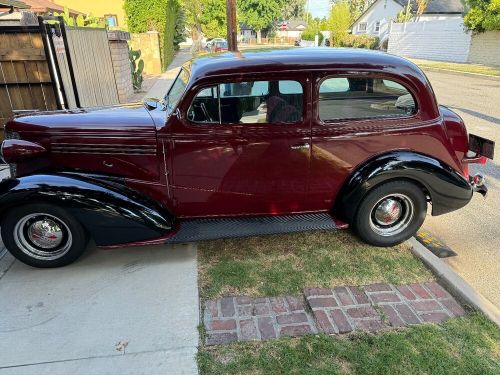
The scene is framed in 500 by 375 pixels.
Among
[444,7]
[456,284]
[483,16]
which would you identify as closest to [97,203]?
[456,284]

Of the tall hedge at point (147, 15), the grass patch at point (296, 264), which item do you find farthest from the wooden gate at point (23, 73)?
the tall hedge at point (147, 15)

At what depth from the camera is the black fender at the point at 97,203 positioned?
123 inches

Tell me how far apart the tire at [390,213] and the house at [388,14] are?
118 ft

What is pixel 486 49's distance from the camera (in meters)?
22.5

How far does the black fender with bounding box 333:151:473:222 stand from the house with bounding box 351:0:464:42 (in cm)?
3592

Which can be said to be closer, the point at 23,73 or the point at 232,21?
the point at 23,73

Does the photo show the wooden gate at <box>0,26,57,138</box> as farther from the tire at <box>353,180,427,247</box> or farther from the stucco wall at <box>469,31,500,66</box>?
the stucco wall at <box>469,31,500,66</box>

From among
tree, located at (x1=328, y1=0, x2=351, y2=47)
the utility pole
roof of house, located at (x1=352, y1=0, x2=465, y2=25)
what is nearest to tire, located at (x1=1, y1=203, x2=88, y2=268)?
the utility pole

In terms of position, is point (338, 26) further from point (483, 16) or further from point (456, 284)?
point (456, 284)

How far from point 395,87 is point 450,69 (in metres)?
19.3

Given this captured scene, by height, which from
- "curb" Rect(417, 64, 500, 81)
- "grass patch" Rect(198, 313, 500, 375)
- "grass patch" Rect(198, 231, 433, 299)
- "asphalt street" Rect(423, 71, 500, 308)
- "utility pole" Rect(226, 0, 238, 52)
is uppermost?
"utility pole" Rect(226, 0, 238, 52)

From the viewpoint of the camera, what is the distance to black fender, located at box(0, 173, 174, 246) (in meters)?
3.13

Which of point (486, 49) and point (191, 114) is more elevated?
point (191, 114)

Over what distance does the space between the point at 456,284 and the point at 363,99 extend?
180 cm
